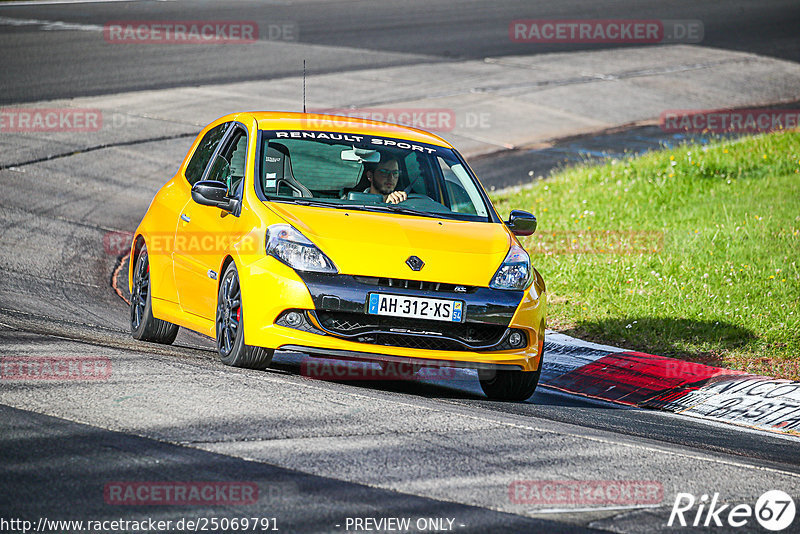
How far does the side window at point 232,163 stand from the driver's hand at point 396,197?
1044mm

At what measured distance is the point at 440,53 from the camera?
91.1 ft

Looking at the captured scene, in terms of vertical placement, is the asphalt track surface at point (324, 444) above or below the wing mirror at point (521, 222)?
below

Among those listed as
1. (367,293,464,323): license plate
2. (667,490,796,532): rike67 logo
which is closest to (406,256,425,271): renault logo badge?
(367,293,464,323): license plate

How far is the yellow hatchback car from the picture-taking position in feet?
23.2

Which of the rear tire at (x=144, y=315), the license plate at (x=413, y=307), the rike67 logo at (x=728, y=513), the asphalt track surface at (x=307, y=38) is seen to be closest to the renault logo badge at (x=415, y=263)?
the license plate at (x=413, y=307)

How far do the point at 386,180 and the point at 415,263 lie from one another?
1439mm

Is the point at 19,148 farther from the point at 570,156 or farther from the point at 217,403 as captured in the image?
the point at 217,403

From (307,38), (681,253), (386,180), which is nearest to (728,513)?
(386,180)

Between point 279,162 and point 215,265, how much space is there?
894 mm

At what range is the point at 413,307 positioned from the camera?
7070mm

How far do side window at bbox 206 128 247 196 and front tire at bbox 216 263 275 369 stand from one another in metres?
0.83

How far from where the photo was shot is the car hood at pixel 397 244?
710cm

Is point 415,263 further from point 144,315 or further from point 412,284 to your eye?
point 144,315

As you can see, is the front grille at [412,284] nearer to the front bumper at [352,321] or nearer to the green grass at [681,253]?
the front bumper at [352,321]
